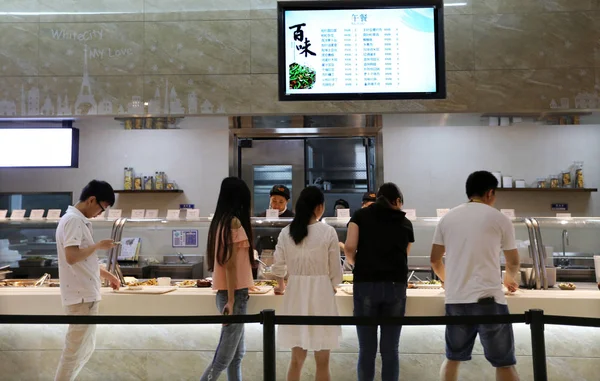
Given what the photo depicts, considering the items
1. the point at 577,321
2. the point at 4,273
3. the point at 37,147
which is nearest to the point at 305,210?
the point at 577,321

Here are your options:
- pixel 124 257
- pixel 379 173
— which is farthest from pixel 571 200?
pixel 124 257

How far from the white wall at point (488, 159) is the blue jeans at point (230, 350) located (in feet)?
12.3

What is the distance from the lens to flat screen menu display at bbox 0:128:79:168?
17.0ft

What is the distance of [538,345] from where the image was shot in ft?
8.16

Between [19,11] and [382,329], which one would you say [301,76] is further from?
[19,11]

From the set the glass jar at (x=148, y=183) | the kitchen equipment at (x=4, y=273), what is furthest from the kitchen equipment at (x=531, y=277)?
the glass jar at (x=148, y=183)

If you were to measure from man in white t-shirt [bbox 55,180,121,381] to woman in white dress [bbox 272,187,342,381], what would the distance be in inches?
46.3

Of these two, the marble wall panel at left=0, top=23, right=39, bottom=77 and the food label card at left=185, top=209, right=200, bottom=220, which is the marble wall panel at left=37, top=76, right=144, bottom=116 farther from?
the food label card at left=185, top=209, right=200, bottom=220

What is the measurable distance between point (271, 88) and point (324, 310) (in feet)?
7.30

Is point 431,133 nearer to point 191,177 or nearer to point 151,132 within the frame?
point 191,177

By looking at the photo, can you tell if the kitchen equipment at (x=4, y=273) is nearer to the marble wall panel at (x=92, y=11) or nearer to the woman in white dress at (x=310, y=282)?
the marble wall panel at (x=92, y=11)

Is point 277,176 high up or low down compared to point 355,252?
up

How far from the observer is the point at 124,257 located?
4855 millimetres

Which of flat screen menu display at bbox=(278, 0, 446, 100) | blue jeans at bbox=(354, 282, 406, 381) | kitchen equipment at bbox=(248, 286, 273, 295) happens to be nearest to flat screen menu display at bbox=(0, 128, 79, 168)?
flat screen menu display at bbox=(278, 0, 446, 100)
